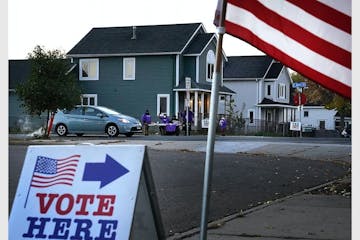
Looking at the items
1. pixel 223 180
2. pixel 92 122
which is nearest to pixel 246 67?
pixel 92 122

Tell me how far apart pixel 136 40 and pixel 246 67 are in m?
15.1

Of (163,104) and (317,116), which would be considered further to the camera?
(317,116)

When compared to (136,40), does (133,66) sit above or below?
below

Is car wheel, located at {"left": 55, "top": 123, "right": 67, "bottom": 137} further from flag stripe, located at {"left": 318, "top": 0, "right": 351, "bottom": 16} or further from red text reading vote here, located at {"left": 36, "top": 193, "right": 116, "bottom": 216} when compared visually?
flag stripe, located at {"left": 318, "top": 0, "right": 351, "bottom": 16}

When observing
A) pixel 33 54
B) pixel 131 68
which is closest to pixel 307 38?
pixel 33 54

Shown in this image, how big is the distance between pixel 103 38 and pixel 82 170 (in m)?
39.8

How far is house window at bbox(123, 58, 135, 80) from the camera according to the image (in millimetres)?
40906

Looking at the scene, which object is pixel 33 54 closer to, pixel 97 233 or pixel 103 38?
pixel 103 38

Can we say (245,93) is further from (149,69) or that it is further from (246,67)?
(149,69)

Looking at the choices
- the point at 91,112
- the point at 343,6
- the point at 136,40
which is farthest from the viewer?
the point at 136,40

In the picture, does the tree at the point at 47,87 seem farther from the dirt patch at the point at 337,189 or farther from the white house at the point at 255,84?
the white house at the point at 255,84

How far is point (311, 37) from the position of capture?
3945mm

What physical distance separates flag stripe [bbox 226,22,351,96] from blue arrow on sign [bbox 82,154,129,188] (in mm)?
1161

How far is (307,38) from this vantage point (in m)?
3.95
